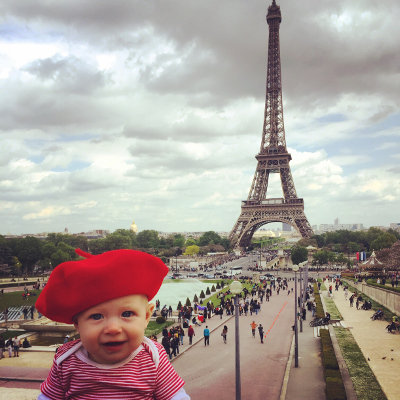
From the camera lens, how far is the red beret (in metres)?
3.20

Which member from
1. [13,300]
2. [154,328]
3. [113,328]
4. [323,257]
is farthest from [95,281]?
[323,257]

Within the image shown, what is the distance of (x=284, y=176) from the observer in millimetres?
90625

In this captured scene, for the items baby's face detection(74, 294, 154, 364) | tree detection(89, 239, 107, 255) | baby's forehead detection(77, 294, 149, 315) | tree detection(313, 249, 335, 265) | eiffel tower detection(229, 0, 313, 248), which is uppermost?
eiffel tower detection(229, 0, 313, 248)

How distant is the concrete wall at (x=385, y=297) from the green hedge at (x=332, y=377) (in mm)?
9727

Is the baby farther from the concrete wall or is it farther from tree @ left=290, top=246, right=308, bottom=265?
tree @ left=290, top=246, right=308, bottom=265

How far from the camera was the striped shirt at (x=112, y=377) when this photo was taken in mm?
3100

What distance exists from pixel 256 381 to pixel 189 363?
3.89 metres

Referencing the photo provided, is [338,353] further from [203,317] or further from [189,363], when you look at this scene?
[203,317]

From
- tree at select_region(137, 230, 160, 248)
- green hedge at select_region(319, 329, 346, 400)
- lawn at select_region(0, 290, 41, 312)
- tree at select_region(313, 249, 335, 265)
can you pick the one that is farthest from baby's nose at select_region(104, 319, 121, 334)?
tree at select_region(137, 230, 160, 248)

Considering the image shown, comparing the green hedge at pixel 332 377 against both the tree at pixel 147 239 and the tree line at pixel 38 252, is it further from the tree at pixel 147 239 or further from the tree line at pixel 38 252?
the tree at pixel 147 239

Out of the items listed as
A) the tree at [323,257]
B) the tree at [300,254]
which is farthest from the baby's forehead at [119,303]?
the tree at [323,257]

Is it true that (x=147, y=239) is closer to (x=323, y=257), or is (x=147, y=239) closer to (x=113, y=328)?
(x=323, y=257)

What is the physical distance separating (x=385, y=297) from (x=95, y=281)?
3069cm

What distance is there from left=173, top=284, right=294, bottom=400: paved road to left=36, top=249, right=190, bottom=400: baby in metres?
11.5
